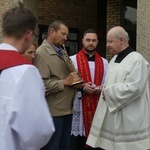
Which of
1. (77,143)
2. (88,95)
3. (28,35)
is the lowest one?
(77,143)

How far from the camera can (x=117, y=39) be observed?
4023 millimetres

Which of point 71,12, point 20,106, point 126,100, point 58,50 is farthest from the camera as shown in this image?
point 71,12

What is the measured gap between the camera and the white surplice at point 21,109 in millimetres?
1825

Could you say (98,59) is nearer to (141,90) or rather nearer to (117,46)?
(117,46)

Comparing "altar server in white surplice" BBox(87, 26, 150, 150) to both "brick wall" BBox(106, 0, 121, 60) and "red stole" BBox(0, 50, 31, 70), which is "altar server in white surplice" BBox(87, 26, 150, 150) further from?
"brick wall" BBox(106, 0, 121, 60)

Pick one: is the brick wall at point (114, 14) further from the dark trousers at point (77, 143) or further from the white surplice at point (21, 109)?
the white surplice at point (21, 109)

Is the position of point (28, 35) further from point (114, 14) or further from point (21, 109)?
point (114, 14)

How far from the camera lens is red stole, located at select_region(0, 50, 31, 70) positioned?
1.88 meters

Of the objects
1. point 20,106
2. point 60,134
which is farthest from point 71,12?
point 20,106

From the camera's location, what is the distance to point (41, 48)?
4.04 meters

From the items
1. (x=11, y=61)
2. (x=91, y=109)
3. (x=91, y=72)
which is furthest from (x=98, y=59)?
(x=11, y=61)

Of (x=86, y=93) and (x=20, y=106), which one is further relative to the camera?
(x=86, y=93)

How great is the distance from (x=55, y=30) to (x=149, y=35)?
65.8 inches

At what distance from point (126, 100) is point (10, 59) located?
2200 mm
